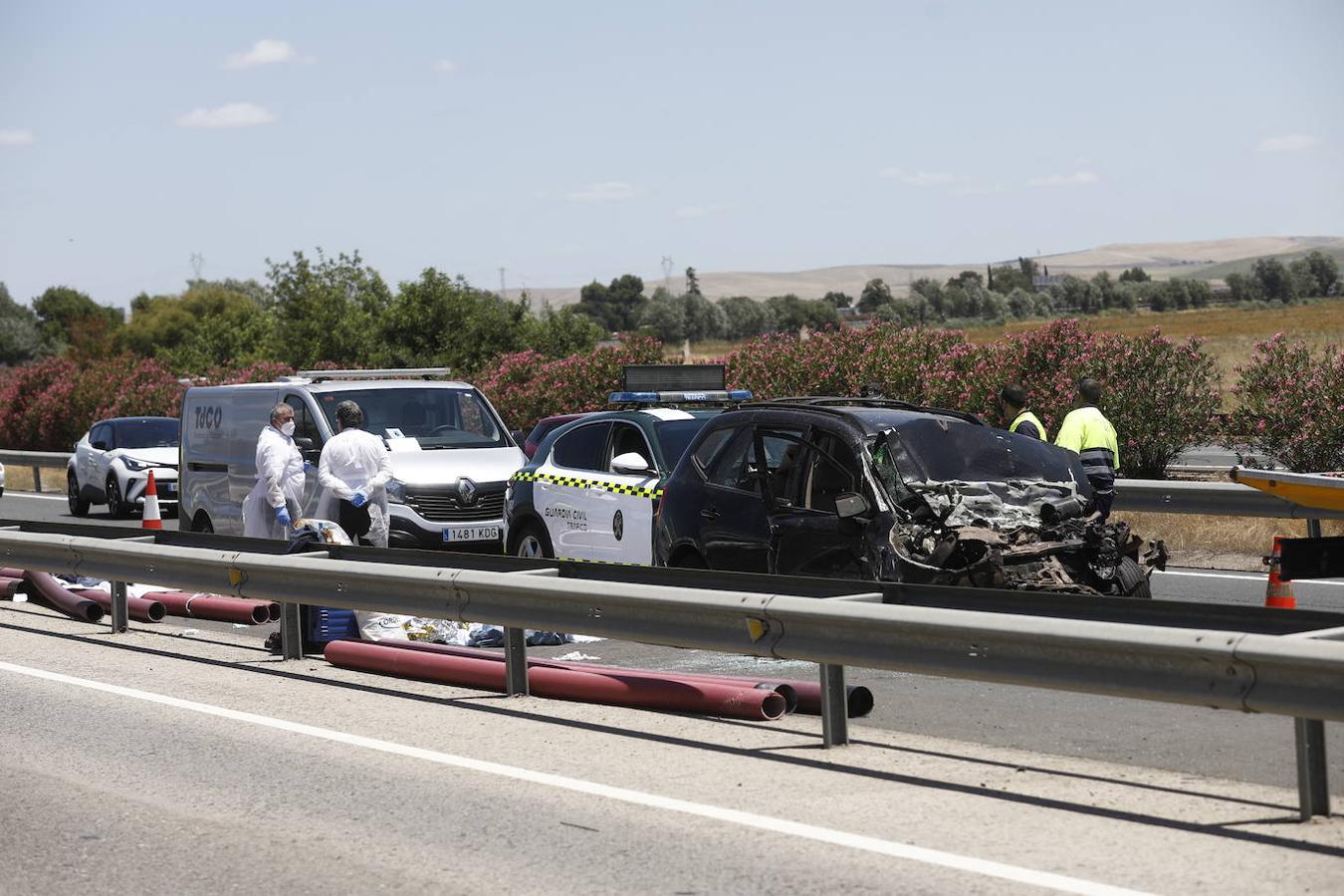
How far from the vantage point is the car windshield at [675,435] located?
13602 mm

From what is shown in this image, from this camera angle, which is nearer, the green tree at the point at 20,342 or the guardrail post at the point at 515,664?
the guardrail post at the point at 515,664

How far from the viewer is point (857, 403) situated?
38.3 ft

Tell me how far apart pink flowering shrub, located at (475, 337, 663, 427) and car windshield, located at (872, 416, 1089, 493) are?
56.8ft

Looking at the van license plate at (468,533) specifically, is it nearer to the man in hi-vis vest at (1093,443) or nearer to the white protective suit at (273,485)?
the white protective suit at (273,485)

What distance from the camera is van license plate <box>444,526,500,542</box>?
1620cm

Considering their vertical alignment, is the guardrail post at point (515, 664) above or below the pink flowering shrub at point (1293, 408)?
below

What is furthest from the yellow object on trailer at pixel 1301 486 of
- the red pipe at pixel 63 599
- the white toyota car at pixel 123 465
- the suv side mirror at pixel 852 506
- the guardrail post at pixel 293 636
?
the white toyota car at pixel 123 465

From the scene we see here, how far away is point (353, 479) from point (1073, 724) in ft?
23.2

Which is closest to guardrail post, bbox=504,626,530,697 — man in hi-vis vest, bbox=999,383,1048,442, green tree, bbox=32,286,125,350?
man in hi-vis vest, bbox=999,383,1048,442

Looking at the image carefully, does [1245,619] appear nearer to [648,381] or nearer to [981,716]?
[981,716]

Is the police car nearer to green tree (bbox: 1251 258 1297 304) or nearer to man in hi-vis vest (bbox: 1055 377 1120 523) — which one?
man in hi-vis vest (bbox: 1055 377 1120 523)

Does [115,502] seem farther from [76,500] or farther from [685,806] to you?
[685,806]

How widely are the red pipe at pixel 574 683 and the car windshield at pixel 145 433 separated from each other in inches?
736

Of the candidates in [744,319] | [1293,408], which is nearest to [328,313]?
[1293,408]
